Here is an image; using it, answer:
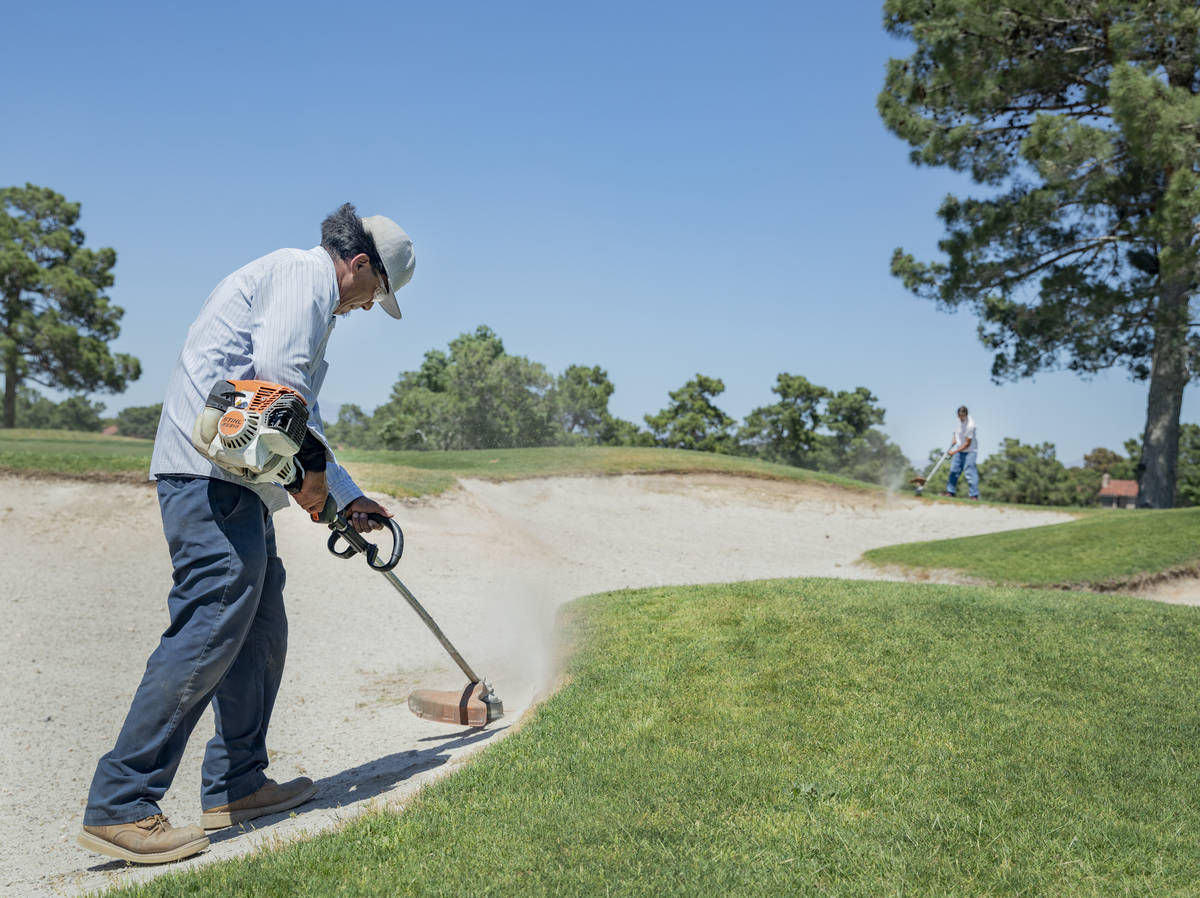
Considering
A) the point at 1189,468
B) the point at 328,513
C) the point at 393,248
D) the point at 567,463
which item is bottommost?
the point at 328,513

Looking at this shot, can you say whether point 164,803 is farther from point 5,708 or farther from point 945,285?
point 945,285

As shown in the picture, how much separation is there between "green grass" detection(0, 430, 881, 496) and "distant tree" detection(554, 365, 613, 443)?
92.9 ft

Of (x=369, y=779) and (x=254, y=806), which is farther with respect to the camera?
(x=369, y=779)

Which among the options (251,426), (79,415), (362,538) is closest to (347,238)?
(251,426)

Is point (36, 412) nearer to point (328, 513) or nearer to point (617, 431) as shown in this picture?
point (617, 431)

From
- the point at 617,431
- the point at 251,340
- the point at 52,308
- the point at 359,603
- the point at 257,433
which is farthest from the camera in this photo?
the point at 617,431

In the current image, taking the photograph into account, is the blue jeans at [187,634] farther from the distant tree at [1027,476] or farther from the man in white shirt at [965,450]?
the distant tree at [1027,476]

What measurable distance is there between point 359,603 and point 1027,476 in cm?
5679

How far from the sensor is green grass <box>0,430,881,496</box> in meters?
13.2

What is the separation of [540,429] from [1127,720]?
42.9 metres

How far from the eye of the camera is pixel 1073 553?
1209cm

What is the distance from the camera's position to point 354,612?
9391mm

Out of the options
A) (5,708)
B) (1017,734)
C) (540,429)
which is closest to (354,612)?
(5,708)

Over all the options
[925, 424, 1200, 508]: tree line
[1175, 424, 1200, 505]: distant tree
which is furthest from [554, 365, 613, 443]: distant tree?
[1175, 424, 1200, 505]: distant tree
